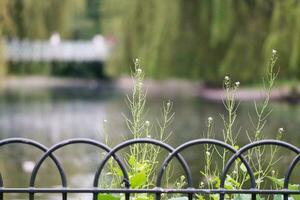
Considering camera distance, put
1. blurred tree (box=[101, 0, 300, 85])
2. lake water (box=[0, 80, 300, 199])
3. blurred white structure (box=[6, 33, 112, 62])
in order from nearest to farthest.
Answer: lake water (box=[0, 80, 300, 199]) < blurred tree (box=[101, 0, 300, 85]) < blurred white structure (box=[6, 33, 112, 62])

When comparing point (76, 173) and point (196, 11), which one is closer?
point (76, 173)

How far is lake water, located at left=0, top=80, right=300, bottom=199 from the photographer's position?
9336 millimetres

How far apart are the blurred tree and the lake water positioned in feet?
3.33

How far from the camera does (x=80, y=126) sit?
1564 cm

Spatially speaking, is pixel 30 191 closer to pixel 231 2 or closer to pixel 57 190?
pixel 57 190

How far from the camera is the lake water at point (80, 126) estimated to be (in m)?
9.34

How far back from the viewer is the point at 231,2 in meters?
15.0

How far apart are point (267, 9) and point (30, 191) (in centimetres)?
1309

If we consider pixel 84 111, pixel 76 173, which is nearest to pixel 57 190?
pixel 76 173

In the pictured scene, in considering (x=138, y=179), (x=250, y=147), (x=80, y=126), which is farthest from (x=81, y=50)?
(x=250, y=147)

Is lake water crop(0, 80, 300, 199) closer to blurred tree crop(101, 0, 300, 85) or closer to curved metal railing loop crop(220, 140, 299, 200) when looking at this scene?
blurred tree crop(101, 0, 300, 85)

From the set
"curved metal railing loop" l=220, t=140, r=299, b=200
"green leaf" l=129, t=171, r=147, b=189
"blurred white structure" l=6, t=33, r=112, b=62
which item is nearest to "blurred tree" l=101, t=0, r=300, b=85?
"blurred white structure" l=6, t=33, r=112, b=62

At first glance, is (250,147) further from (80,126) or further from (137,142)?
(80,126)

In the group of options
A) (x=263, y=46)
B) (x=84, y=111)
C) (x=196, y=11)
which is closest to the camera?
(x=263, y=46)
